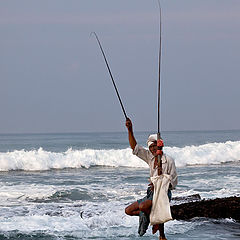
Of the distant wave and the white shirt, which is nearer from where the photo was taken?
the white shirt

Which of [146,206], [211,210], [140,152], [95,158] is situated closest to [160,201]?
[146,206]

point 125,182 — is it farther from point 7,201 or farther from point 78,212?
point 78,212

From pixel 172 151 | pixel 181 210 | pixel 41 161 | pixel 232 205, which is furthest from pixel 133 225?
pixel 172 151

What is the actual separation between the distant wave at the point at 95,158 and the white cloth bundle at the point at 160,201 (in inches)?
986

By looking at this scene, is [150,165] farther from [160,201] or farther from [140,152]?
[160,201]

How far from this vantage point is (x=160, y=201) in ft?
24.6

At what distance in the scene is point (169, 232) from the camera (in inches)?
466

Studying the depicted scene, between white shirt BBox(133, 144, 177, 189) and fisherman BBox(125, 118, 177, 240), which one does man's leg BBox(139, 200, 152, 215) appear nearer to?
fisherman BBox(125, 118, 177, 240)

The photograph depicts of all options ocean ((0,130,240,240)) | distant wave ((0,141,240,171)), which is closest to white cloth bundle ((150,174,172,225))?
ocean ((0,130,240,240))

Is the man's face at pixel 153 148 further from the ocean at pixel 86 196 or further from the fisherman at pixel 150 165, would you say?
the ocean at pixel 86 196

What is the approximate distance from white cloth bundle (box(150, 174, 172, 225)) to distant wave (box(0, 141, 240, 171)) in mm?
25044

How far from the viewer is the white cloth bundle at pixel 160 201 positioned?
7461 mm

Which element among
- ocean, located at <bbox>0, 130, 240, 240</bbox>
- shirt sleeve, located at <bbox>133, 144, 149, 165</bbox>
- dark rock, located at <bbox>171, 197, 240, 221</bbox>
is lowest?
ocean, located at <bbox>0, 130, 240, 240</bbox>

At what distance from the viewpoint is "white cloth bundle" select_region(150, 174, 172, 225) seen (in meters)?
7.46
